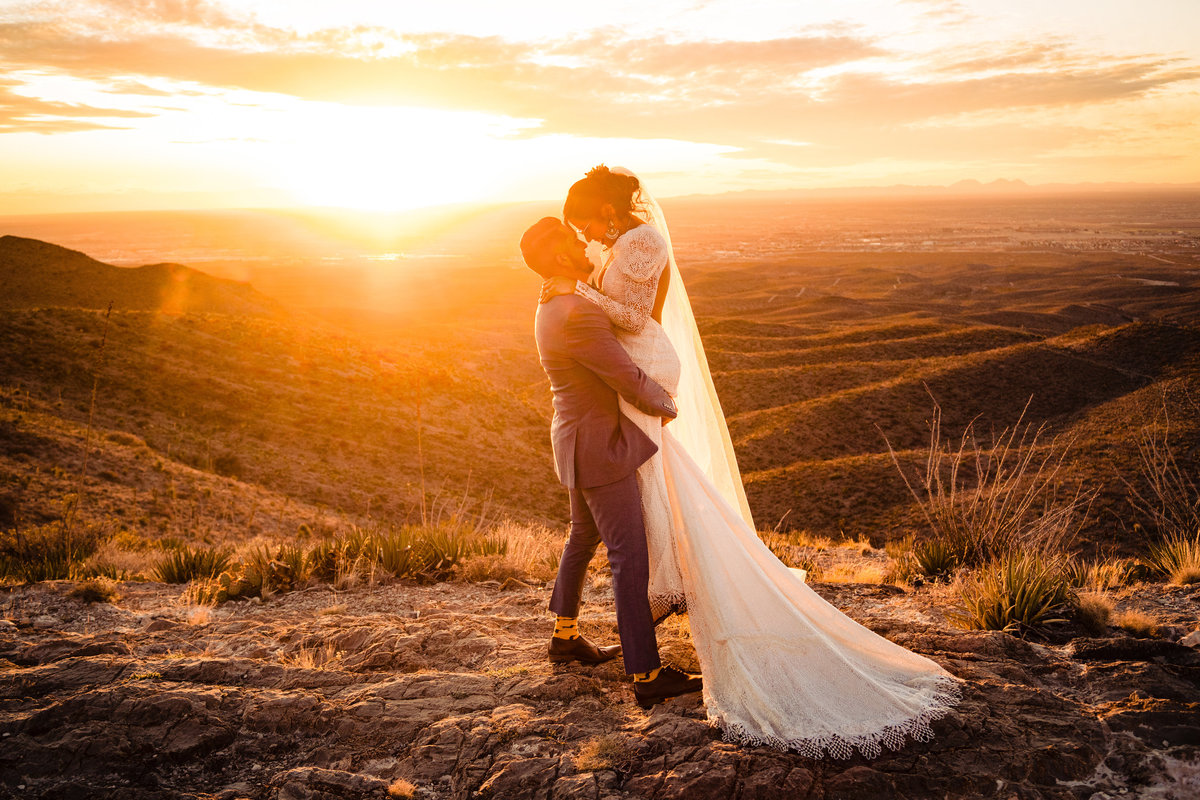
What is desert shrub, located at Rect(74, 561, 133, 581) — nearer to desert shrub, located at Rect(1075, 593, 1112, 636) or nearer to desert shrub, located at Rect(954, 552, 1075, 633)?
desert shrub, located at Rect(954, 552, 1075, 633)

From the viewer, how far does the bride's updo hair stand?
10.4 feet

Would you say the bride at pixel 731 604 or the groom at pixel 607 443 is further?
the groom at pixel 607 443

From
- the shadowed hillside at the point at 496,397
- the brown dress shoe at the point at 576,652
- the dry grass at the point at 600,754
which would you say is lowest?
the shadowed hillside at the point at 496,397

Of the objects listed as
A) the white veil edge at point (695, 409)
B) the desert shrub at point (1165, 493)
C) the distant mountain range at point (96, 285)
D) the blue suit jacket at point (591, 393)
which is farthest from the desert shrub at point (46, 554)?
the distant mountain range at point (96, 285)

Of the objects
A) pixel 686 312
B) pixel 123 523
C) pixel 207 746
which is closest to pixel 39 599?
pixel 207 746

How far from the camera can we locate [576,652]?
3719mm

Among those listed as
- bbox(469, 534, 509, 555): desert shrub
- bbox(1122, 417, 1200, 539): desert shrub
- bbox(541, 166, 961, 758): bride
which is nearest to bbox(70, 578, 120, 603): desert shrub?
bbox(469, 534, 509, 555): desert shrub

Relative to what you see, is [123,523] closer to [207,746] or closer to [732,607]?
[207,746]

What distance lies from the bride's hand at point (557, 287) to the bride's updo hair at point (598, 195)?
0.96ft

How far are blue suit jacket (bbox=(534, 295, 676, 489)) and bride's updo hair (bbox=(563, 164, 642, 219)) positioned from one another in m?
0.41

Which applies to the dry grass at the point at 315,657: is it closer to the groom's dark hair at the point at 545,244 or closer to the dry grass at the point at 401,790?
the dry grass at the point at 401,790

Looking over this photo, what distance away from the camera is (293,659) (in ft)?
13.3

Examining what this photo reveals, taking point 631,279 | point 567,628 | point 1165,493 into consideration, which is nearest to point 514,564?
point 567,628

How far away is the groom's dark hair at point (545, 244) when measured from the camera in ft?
10.3
